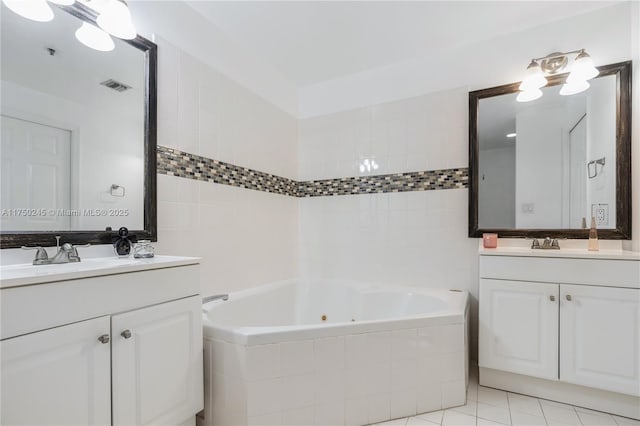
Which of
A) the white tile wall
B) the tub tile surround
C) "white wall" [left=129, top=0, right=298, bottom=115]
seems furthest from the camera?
the white tile wall

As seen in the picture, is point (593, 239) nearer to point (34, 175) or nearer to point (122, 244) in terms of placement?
point (122, 244)

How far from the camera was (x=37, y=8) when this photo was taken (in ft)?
3.76

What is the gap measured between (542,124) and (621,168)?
0.50 meters

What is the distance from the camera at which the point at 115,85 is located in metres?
1.48

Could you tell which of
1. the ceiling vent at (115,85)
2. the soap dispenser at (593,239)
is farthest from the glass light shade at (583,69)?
the ceiling vent at (115,85)

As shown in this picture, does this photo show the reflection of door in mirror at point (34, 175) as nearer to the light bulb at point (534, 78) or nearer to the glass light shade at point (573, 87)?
the light bulb at point (534, 78)

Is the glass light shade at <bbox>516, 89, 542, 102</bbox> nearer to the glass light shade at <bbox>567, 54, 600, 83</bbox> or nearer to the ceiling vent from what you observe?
the glass light shade at <bbox>567, 54, 600, 83</bbox>

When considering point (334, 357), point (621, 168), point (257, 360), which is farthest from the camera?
point (621, 168)

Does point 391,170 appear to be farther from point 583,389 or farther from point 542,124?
point 583,389

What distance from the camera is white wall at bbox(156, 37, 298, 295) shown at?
5.64 ft

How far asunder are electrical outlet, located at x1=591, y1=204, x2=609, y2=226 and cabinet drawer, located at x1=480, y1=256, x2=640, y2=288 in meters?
0.37

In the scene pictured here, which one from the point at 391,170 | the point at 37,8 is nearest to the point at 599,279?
the point at 391,170

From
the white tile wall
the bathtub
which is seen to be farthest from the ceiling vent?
the white tile wall

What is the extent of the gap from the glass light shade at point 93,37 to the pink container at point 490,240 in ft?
7.83
